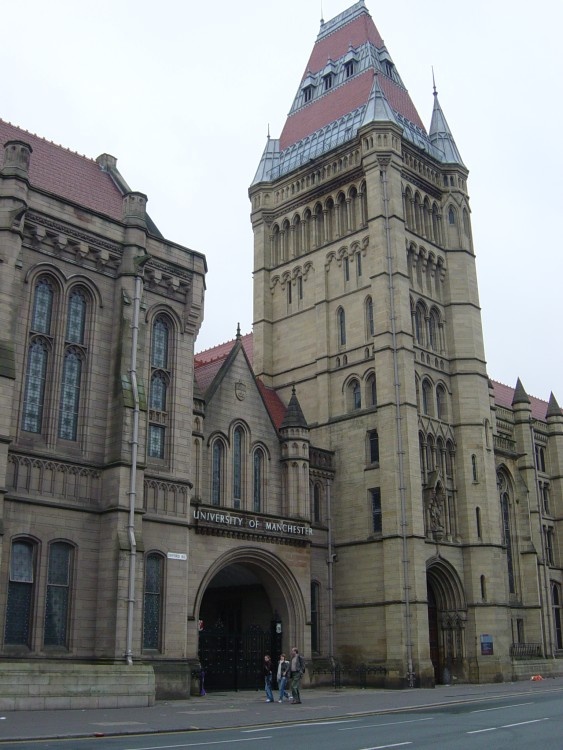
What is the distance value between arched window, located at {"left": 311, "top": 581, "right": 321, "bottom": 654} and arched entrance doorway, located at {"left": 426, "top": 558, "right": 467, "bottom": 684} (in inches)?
237

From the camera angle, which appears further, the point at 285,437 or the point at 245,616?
the point at 245,616

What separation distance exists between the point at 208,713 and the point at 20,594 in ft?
25.9

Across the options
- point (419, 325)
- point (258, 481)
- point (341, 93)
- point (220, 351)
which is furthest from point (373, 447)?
point (341, 93)

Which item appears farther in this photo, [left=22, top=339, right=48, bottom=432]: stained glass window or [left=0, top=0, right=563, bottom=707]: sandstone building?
[left=22, top=339, right=48, bottom=432]: stained glass window

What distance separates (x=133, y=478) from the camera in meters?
29.6

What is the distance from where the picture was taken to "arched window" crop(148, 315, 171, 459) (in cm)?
3272

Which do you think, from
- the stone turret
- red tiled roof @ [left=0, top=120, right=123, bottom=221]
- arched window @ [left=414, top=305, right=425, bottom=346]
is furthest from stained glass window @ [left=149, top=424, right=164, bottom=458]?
arched window @ [left=414, top=305, right=425, bottom=346]

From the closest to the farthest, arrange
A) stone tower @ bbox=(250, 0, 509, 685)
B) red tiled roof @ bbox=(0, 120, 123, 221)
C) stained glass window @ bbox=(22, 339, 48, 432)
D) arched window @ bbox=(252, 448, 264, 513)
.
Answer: stained glass window @ bbox=(22, 339, 48, 432)
red tiled roof @ bbox=(0, 120, 123, 221)
arched window @ bbox=(252, 448, 264, 513)
stone tower @ bbox=(250, 0, 509, 685)

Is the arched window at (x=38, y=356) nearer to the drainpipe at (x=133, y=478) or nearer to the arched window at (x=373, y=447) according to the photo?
the drainpipe at (x=133, y=478)

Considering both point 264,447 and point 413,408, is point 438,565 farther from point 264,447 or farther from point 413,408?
point 264,447

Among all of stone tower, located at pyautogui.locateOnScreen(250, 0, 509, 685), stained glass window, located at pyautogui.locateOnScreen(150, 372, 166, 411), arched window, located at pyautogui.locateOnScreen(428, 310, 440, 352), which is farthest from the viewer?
arched window, located at pyautogui.locateOnScreen(428, 310, 440, 352)

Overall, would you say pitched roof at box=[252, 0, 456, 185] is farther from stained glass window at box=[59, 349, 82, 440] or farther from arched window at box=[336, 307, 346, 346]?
stained glass window at box=[59, 349, 82, 440]

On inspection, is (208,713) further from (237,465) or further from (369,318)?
(369,318)

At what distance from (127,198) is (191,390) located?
8.26 metres
